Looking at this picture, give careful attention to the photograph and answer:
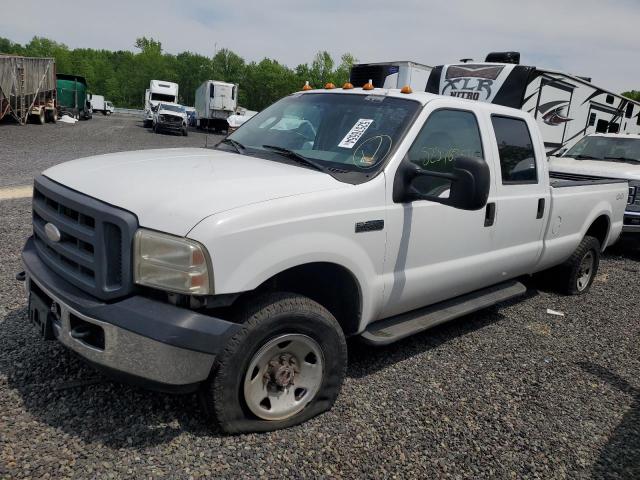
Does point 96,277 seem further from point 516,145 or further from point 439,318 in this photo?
point 516,145

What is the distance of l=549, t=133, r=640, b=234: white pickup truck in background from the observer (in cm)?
781

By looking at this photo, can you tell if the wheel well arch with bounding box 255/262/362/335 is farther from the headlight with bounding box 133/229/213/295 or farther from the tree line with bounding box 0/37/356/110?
the tree line with bounding box 0/37/356/110

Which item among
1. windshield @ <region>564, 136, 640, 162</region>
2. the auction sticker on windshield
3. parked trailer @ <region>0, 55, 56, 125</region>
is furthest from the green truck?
the auction sticker on windshield

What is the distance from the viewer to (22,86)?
2464 centimetres

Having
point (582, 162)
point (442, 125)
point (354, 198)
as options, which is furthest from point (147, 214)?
point (582, 162)

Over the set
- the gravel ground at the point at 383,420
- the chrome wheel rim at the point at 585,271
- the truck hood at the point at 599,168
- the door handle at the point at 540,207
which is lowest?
the gravel ground at the point at 383,420

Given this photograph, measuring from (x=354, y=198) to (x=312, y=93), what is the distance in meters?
1.57

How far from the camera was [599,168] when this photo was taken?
8.10 meters

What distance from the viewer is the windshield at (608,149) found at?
8984mm

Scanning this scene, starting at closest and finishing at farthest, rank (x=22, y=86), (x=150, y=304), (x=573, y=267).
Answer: (x=150, y=304) < (x=573, y=267) < (x=22, y=86)

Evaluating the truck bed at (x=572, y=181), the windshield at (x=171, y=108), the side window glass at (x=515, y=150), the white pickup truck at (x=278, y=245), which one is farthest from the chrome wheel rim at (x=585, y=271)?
the windshield at (x=171, y=108)

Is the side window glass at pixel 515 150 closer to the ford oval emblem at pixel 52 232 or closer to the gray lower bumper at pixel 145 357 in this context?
the gray lower bumper at pixel 145 357

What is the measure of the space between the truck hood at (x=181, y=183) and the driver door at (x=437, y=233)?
0.61 m

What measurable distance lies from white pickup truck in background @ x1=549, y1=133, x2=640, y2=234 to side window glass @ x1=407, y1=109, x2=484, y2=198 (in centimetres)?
470
